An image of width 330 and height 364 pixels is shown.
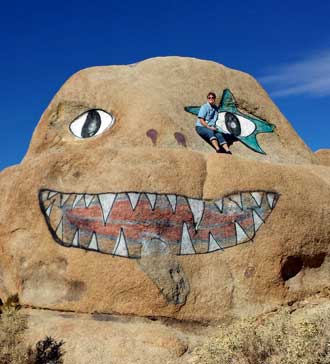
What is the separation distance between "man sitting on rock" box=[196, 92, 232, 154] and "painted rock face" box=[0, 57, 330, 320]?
550 millimetres

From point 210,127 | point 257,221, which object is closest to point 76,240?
point 257,221

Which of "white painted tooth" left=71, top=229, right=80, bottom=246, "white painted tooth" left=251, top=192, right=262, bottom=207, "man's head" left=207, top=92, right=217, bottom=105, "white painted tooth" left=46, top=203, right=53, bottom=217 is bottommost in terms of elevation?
"white painted tooth" left=71, top=229, right=80, bottom=246

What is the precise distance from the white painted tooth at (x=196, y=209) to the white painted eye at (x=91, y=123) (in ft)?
8.21

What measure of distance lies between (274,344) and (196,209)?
268cm

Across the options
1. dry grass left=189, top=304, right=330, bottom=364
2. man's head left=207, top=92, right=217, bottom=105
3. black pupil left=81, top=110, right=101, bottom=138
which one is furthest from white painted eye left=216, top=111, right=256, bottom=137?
dry grass left=189, top=304, right=330, bottom=364

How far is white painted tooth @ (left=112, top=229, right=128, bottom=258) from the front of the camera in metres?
7.77

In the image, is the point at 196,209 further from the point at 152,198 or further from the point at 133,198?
the point at 133,198

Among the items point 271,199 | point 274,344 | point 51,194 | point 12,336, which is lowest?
point 274,344

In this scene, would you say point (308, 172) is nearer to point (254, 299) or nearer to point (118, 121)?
point (254, 299)

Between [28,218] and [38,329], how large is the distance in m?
1.69

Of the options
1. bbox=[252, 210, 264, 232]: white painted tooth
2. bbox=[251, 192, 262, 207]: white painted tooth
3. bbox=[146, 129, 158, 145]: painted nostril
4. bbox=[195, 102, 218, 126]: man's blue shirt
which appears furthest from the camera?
bbox=[195, 102, 218, 126]: man's blue shirt

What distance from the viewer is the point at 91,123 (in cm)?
1015

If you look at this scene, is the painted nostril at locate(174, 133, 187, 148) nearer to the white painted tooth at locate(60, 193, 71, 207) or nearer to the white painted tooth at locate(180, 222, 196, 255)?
the white painted tooth at locate(180, 222, 196, 255)

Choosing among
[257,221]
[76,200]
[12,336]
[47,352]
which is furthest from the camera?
[257,221]
